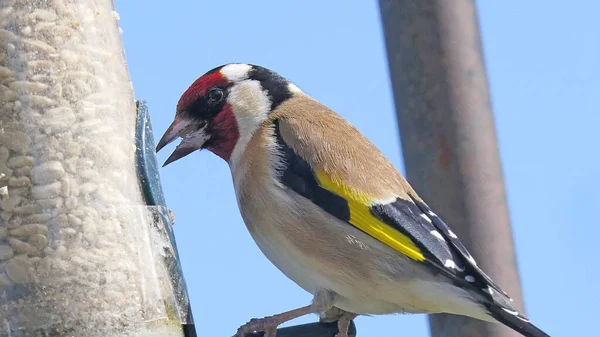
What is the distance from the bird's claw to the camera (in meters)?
3.25

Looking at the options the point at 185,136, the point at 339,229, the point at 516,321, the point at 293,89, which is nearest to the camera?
the point at 516,321

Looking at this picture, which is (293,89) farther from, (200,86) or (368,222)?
(368,222)

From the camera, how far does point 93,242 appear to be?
2707 mm

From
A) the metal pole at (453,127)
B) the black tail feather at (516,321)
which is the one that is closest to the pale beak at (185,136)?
the metal pole at (453,127)

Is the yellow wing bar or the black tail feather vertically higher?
the yellow wing bar

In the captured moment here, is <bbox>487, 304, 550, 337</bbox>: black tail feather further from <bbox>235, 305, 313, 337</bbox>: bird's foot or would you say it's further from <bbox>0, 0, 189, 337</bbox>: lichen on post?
<bbox>0, 0, 189, 337</bbox>: lichen on post

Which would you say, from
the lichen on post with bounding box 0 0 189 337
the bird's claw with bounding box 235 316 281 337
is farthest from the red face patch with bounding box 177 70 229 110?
the bird's claw with bounding box 235 316 281 337

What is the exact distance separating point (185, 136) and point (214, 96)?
0.86ft

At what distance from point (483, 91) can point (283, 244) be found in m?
A: 0.98

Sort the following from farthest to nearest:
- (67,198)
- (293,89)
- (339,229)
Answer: (293,89) < (339,229) < (67,198)

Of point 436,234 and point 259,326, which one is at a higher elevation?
point 436,234

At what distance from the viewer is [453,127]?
279 centimetres

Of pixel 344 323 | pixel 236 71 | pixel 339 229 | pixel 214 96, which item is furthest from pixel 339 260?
pixel 236 71

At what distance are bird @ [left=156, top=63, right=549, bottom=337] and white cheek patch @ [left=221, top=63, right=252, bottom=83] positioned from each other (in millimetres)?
212
